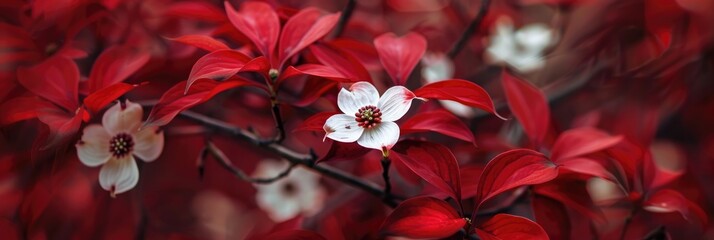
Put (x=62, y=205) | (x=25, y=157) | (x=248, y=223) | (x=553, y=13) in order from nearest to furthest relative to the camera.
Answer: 1. (x=25, y=157)
2. (x=62, y=205)
3. (x=248, y=223)
4. (x=553, y=13)

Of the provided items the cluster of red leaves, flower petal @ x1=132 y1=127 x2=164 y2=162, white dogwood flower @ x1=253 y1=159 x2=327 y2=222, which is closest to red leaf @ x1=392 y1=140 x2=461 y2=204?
the cluster of red leaves

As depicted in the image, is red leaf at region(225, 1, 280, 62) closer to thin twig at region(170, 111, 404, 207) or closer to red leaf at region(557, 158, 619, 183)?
thin twig at region(170, 111, 404, 207)

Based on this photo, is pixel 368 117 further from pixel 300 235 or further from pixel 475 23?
pixel 475 23

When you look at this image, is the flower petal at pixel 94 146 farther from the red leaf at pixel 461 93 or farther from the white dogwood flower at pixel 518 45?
the white dogwood flower at pixel 518 45

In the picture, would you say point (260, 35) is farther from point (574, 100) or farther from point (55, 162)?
point (574, 100)

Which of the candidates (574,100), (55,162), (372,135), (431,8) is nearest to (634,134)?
(574,100)

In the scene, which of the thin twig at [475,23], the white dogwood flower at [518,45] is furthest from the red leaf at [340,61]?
the white dogwood flower at [518,45]

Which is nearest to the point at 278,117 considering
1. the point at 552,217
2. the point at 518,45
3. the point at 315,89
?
the point at 315,89
